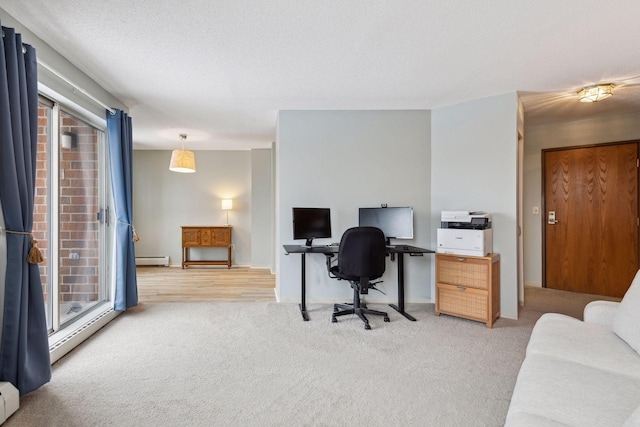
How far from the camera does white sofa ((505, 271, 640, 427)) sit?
3.63 feet

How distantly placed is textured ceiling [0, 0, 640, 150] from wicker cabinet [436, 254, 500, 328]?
1.77 meters

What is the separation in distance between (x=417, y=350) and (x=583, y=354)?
4.10ft

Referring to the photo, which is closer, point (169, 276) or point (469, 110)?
point (469, 110)

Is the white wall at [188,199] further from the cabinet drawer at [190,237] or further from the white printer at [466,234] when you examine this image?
the white printer at [466,234]

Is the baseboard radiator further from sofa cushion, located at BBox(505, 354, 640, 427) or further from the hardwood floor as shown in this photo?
sofa cushion, located at BBox(505, 354, 640, 427)

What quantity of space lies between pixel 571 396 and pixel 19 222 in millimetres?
2974

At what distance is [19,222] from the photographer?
197 centimetres

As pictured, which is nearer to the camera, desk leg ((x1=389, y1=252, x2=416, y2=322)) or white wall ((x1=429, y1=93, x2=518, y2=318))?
white wall ((x1=429, y1=93, x2=518, y2=318))

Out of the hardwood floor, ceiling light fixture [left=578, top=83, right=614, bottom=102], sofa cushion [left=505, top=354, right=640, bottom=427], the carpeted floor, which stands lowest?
the carpeted floor

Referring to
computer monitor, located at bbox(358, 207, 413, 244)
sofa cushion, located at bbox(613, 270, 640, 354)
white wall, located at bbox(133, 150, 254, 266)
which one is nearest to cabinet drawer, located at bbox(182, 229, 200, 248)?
white wall, located at bbox(133, 150, 254, 266)

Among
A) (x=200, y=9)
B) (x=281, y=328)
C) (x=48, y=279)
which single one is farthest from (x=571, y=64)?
(x=48, y=279)

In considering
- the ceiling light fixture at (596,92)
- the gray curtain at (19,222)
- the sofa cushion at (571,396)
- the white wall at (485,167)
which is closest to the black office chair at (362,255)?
the white wall at (485,167)

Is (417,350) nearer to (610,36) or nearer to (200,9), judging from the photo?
(610,36)

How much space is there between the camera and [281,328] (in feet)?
10.3
